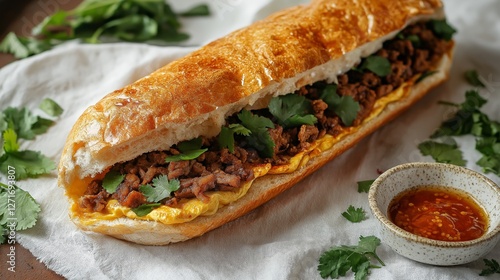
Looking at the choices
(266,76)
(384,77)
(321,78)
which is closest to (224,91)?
(266,76)

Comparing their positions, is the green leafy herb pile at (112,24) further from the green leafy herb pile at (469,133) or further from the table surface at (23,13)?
the green leafy herb pile at (469,133)

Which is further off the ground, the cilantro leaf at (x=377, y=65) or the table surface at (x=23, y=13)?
the cilantro leaf at (x=377, y=65)

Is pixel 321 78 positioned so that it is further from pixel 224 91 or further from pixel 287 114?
pixel 224 91

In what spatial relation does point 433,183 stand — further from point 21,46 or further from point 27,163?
point 21,46

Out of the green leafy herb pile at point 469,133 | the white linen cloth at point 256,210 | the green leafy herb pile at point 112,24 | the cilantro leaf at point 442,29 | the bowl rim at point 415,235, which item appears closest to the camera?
the bowl rim at point 415,235

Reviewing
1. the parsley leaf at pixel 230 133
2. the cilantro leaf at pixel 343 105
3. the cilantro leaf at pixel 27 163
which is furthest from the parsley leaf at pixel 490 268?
the cilantro leaf at pixel 27 163

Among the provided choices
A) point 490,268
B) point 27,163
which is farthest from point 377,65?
point 27,163

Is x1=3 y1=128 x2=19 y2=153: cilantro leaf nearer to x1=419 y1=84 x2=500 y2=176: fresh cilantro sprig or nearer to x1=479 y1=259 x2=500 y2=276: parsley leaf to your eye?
x1=419 y1=84 x2=500 y2=176: fresh cilantro sprig

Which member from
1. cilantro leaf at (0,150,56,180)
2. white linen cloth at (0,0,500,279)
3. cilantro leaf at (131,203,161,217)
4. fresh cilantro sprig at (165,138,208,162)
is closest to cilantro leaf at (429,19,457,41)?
white linen cloth at (0,0,500,279)
